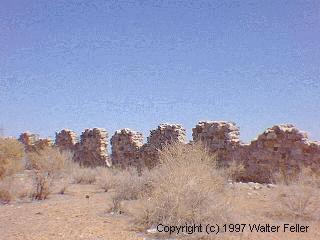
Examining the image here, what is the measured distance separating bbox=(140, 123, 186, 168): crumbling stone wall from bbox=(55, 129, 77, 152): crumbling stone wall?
615cm

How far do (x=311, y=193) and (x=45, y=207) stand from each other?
22.0 ft

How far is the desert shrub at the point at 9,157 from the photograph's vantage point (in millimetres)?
13906

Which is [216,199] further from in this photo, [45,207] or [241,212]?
[45,207]

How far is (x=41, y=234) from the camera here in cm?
768

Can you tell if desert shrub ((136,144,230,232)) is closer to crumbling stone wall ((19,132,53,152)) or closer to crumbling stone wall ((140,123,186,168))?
crumbling stone wall ((140,123,186,168))

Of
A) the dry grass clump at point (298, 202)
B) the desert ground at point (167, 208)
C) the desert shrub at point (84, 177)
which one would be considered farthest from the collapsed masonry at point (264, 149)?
the desert shrub at point (84, 177)

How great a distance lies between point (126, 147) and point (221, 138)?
6.00m

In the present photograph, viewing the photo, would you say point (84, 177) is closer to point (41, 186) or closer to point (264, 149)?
point (41, 186)

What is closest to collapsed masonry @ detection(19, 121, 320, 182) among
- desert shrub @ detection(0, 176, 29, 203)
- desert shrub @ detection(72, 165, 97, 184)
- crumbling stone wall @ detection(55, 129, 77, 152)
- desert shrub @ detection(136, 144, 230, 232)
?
crumbling stone wall @ detection(55, 129, 77, 152)

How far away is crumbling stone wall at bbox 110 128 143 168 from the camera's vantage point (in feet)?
66.8

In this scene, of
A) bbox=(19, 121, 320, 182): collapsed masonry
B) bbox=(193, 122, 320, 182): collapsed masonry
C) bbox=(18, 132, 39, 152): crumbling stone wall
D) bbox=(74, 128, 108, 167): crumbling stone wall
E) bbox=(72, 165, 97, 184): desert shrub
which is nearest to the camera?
bbox=(193, 122, 320, 182): collapsed masonry

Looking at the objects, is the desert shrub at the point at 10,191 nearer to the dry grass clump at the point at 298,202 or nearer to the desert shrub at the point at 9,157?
the desert shrub at the point at 9,157

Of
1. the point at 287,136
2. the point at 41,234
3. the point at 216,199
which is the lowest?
the point at 41,234

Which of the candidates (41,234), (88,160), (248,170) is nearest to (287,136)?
(248,170)
